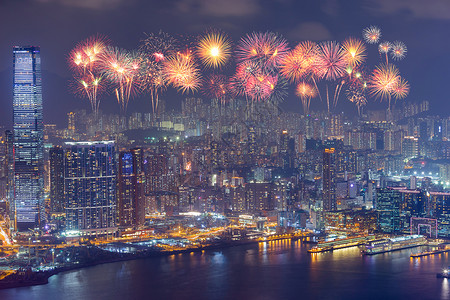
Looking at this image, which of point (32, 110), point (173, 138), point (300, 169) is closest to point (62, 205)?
point (32, 110)

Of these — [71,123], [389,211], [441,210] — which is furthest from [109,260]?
[441,210]

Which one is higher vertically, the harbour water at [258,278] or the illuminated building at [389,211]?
the illuminated building at [389,211]

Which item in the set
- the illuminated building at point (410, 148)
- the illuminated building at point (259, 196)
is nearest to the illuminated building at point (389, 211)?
the illuminated building at point (259, 196)

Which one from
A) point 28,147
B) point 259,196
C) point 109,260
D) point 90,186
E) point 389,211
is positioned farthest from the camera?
point 259,196

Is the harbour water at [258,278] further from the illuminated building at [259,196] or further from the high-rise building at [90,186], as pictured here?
the illuminated building at [259,196]

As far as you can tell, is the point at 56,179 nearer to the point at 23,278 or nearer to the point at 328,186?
the point at 23,278

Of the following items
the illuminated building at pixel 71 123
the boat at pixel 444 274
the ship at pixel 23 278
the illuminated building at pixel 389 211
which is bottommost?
the boat at pixel 444 274
